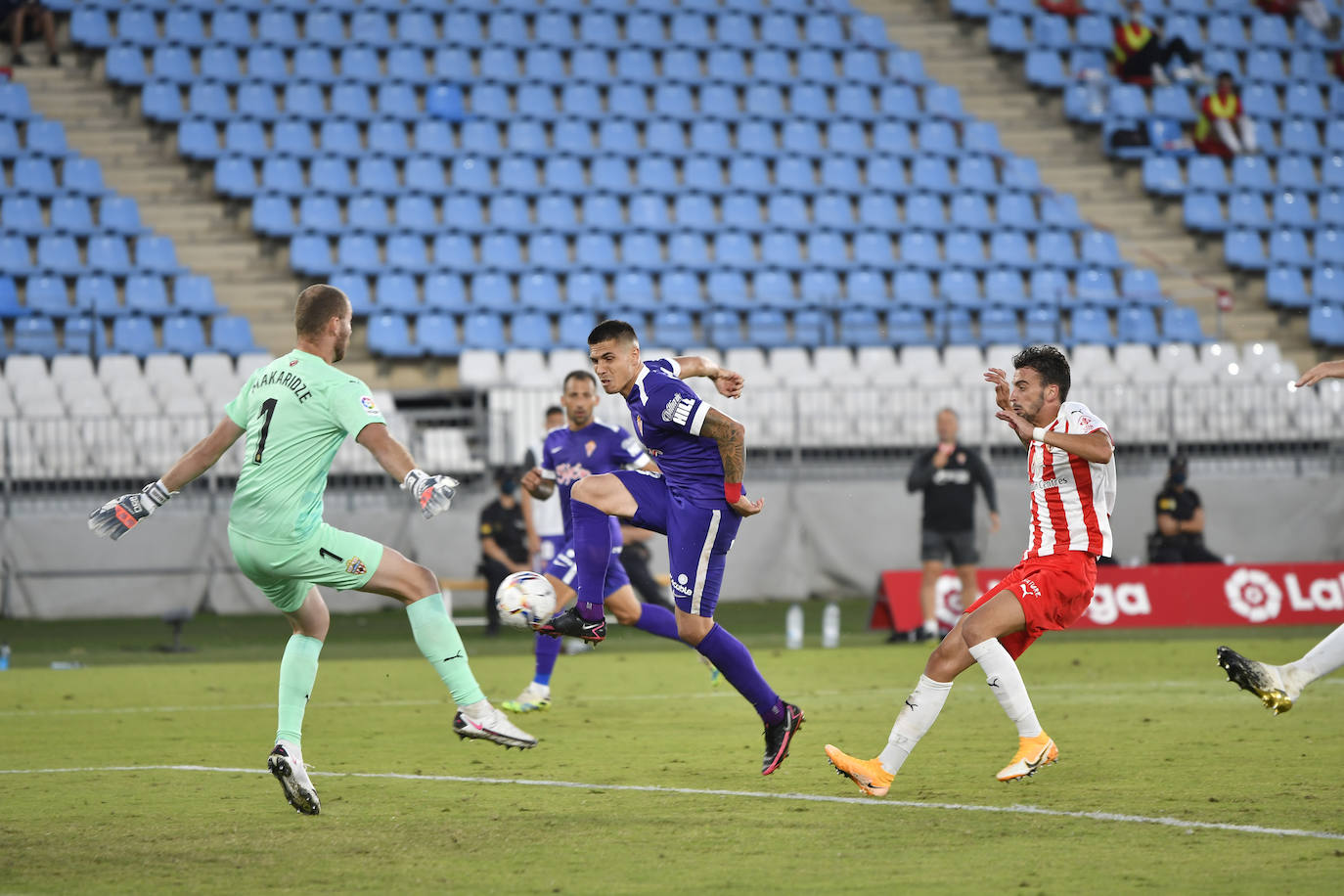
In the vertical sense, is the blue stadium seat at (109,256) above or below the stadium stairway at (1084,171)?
below

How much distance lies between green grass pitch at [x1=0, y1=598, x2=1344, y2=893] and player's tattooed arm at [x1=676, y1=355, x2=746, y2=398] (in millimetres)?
1974

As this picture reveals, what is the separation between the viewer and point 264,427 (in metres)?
6.81

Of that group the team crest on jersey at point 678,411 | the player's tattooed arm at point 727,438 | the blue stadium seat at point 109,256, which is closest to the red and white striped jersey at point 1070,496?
the player's tattooed arm at point 727,438

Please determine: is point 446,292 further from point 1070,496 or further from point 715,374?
point 1070,496

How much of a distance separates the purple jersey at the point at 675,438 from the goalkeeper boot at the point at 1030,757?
192cm

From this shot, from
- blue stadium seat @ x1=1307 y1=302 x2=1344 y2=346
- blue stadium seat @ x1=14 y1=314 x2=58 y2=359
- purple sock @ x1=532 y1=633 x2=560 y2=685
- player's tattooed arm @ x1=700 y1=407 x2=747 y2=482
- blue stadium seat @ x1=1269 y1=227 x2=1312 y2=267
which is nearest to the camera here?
player's tattooed arm @ x1=700 y1=407 x2=747 y2=482

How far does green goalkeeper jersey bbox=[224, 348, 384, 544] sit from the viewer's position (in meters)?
6.75

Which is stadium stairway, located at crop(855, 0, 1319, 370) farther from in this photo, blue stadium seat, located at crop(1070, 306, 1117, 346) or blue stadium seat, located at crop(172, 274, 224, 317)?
blue stadium seat, located at crop(172, 274, 224, 317)

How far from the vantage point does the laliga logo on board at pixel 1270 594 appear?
16922 millimetres

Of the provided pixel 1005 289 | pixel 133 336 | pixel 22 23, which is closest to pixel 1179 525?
pixel 1005 289

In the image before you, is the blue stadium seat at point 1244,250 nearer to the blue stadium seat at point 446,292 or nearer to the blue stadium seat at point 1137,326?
the blue stadium seat at point 1137,326

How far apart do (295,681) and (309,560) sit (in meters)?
0.62

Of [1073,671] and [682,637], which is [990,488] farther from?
[682,637]

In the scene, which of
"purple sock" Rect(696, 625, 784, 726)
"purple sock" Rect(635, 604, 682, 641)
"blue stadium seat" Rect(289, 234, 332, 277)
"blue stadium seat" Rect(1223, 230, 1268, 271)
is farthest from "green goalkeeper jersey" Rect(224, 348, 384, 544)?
"blue stadium seat" Rect(1223, 230, 1268, 271)
